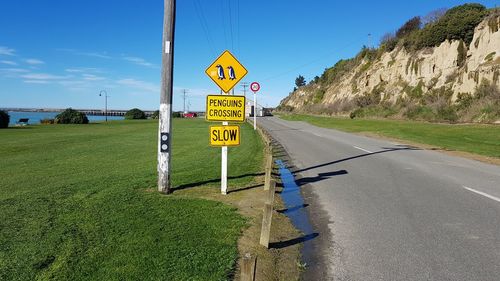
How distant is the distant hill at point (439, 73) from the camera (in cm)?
3631

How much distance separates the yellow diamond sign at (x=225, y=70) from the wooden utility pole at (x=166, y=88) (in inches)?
34.0

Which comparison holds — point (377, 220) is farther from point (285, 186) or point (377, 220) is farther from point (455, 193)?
point (285, 186)

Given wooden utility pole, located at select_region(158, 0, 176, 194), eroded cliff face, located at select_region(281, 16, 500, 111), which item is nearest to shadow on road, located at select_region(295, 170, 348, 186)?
wooden utility pole, located at select_region(158, 0, 176, 194)

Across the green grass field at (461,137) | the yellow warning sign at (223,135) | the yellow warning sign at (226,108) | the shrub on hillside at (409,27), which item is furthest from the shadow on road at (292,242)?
the shrub on hillside at (409,27)

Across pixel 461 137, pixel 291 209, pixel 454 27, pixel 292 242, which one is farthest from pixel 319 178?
pixel 454 27

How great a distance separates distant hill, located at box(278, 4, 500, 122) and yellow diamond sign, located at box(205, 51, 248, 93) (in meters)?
27.4

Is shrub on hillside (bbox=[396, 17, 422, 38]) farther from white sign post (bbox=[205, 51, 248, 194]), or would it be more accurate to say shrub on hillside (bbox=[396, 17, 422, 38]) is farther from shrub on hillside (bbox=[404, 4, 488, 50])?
white sign post (bbox=[205, 51, 248, 194])

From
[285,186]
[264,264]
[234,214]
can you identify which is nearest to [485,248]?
[264,264]

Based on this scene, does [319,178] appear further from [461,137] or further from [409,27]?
[409,27]

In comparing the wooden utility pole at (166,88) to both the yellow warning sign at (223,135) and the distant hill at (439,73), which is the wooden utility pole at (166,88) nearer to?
the yellow warning sign at (223,135)

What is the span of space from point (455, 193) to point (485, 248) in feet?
13.1

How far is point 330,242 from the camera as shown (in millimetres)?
6469

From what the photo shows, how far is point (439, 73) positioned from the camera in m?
46.5

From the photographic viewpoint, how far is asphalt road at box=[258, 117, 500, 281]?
5.34 metres
